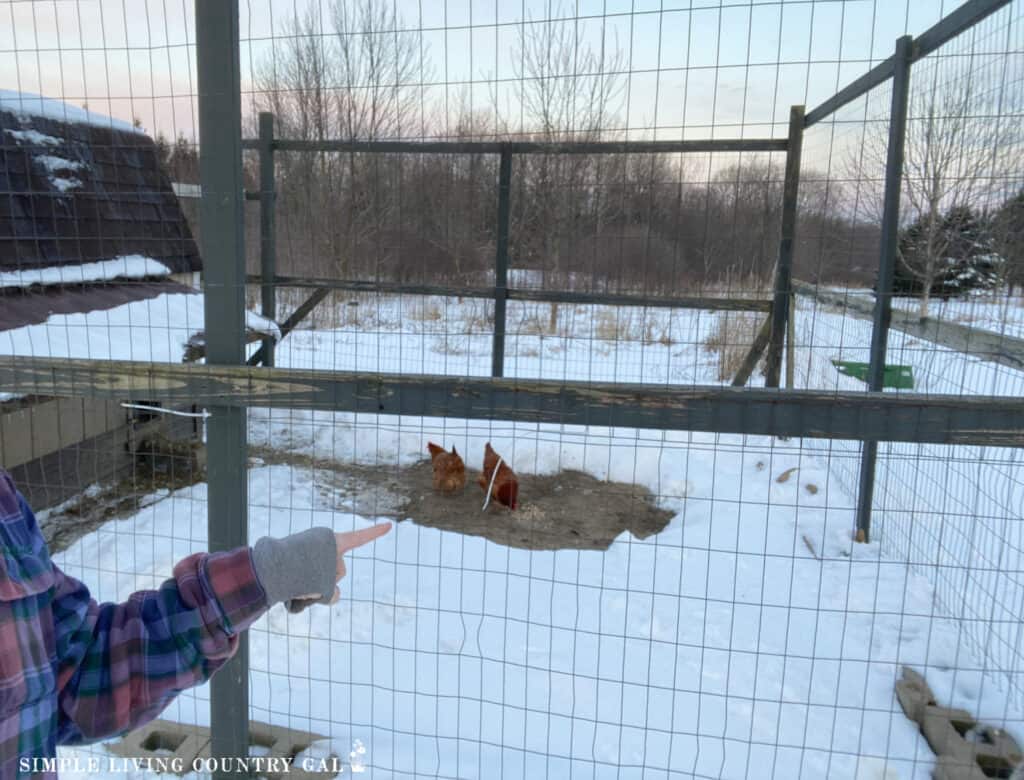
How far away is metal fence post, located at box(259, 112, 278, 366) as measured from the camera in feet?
16.7

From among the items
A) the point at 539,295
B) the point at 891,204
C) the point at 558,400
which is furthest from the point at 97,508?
the point at 891,204

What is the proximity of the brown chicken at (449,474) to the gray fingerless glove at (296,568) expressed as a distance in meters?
4.11

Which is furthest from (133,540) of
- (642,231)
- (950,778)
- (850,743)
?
(950,778)

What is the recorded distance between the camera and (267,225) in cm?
533

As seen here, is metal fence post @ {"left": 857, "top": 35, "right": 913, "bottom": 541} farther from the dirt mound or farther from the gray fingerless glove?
the gray fingerless glove

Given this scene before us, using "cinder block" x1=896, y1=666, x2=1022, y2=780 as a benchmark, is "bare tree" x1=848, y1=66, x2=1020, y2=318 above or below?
above

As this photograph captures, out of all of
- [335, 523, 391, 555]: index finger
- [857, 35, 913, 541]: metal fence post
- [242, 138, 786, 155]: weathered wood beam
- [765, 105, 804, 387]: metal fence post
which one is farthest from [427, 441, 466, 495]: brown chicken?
[335, 523, 391, 555]: index finger

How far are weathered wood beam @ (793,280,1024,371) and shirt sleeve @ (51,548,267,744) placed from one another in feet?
7.66

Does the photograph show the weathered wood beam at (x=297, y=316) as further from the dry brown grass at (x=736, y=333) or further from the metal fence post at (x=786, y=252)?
the metal fence post at (x=786, y=252)

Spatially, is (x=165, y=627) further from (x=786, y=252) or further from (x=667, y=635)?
(x=786, y=252)

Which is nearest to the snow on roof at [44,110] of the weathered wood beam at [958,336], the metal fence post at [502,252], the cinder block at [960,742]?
the metal fence post at [502,252]

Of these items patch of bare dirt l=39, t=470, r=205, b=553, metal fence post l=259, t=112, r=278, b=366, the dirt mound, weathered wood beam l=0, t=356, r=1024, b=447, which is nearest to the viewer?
weathered wood beam l=0, t=356, r=1024, b=447

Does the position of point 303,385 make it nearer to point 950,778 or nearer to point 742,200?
point 950,778

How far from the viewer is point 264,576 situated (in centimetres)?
114
